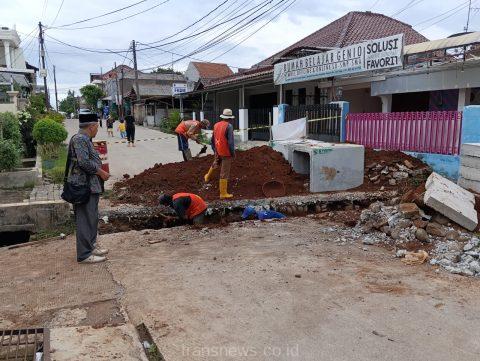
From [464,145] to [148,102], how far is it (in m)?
38.2

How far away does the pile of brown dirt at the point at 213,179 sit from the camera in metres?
8.34

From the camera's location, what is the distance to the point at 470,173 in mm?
7438

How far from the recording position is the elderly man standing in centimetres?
501

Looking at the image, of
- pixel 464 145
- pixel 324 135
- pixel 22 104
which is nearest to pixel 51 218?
pixel 464 145

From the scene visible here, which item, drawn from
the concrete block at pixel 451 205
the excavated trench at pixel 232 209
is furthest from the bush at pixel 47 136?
the concrete block at pixel 451 205

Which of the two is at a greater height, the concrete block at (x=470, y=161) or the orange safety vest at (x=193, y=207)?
the concrete block at (x=470, y=161)

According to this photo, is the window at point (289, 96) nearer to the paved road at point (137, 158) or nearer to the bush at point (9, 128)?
the paved road at point (137, 158)

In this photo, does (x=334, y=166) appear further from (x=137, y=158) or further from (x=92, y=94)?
(x=92, y=94)

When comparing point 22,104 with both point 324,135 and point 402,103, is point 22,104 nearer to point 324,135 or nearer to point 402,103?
point 324,135

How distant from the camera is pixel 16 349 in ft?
10.00

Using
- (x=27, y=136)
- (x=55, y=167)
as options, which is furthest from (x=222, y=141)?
(x=27, y=136)

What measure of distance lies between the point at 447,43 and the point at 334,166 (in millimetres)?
6003

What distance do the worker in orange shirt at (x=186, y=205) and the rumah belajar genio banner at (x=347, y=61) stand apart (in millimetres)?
7583

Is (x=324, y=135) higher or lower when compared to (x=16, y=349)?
higher
